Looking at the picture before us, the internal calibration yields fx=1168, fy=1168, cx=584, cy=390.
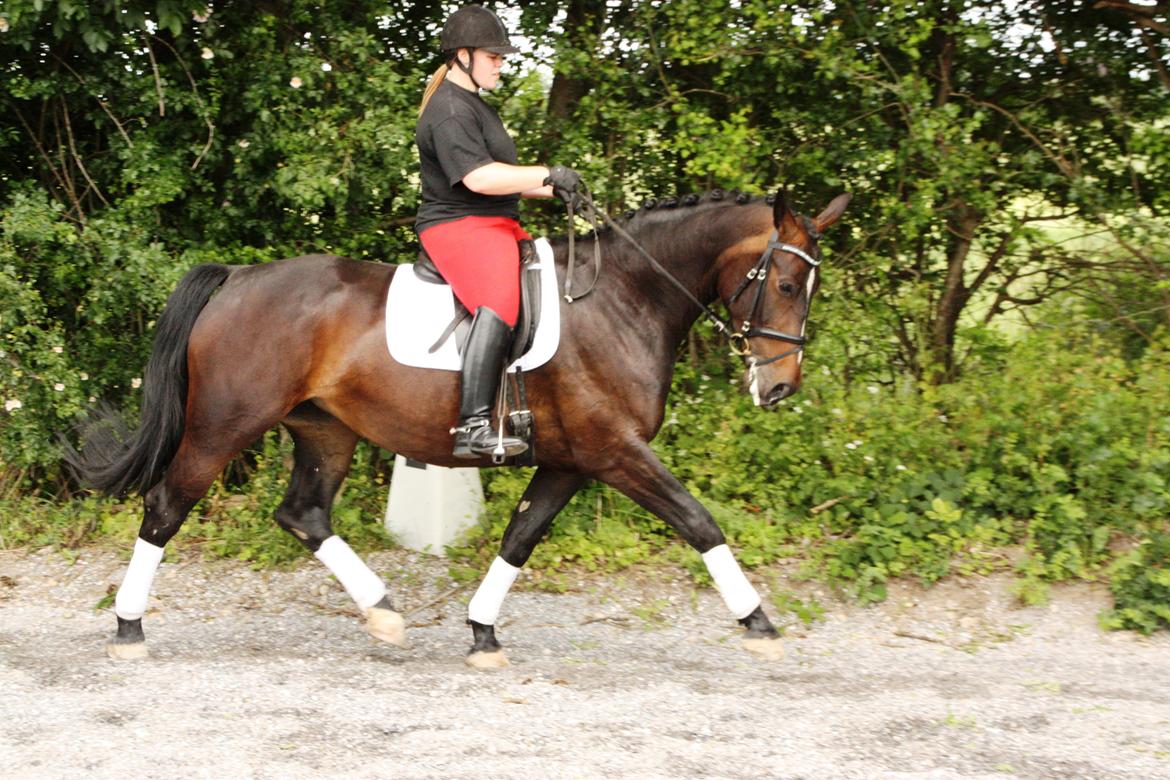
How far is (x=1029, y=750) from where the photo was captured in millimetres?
4312

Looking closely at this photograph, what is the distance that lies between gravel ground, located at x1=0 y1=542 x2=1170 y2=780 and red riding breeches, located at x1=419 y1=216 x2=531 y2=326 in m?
1.69

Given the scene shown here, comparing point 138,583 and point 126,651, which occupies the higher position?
point 138,583

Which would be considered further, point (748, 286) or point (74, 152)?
point (74, 152)

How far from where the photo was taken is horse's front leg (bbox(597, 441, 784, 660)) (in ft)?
17.1

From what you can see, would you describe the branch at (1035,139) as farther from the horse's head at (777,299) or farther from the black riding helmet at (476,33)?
the black riding helmet at (476,33)

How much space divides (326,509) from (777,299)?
8.08ft

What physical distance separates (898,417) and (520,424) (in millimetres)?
3018

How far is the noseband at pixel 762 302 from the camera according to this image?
5.04m

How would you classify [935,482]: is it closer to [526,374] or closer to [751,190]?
[751,190]

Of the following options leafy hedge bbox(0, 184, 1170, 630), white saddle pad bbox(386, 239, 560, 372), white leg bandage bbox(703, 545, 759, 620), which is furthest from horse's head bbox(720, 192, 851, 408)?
leafy hedge bbox(0, 184, 1170, 630)

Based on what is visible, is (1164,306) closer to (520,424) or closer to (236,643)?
(520,424)

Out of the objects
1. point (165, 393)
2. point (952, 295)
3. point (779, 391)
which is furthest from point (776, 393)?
point (952, 295)

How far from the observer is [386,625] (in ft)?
18.2

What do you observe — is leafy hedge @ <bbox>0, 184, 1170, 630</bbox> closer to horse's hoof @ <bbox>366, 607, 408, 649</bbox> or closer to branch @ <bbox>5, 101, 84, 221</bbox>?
branch @ <bbox>5, 101, 84, 221</bbox>
